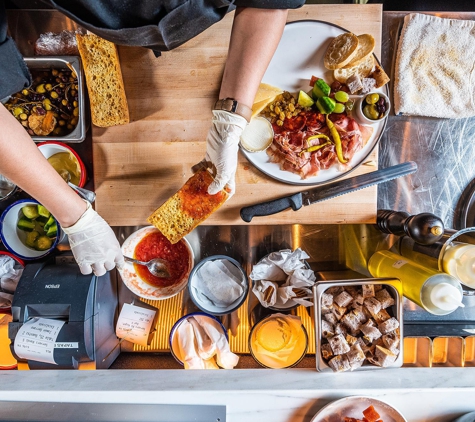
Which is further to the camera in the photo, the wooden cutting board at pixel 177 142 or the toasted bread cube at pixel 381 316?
the wooden cutting board at pixel 177 142

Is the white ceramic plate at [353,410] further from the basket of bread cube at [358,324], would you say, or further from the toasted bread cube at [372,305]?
the toasted bread cube at [372,305]

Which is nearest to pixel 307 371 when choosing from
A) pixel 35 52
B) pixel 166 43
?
pixel 166 43

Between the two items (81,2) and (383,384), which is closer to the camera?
(81,2)

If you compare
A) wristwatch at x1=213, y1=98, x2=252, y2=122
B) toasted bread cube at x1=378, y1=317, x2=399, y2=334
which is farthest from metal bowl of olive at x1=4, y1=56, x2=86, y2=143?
toasted bread cube at x1=378, y1=317, x2=399, y2=334

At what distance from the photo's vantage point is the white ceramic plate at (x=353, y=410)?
4.19ft

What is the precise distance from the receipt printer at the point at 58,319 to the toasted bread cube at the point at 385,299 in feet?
3.43

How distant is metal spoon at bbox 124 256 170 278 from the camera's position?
1.51m

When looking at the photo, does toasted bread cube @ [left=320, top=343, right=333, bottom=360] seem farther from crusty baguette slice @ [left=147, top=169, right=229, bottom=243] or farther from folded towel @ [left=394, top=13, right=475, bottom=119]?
folded towel @ [left=394, top=13, right=475, bottom=119]

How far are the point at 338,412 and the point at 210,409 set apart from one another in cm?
45

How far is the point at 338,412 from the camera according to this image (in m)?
1.31

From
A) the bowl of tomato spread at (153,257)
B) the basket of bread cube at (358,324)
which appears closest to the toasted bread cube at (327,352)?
the basket of bread cube at (358,324)

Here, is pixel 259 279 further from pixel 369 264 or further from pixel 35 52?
pixel 35 52

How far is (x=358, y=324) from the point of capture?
4.41 feet

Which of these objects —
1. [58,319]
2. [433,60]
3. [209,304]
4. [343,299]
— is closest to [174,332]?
[209,304]
